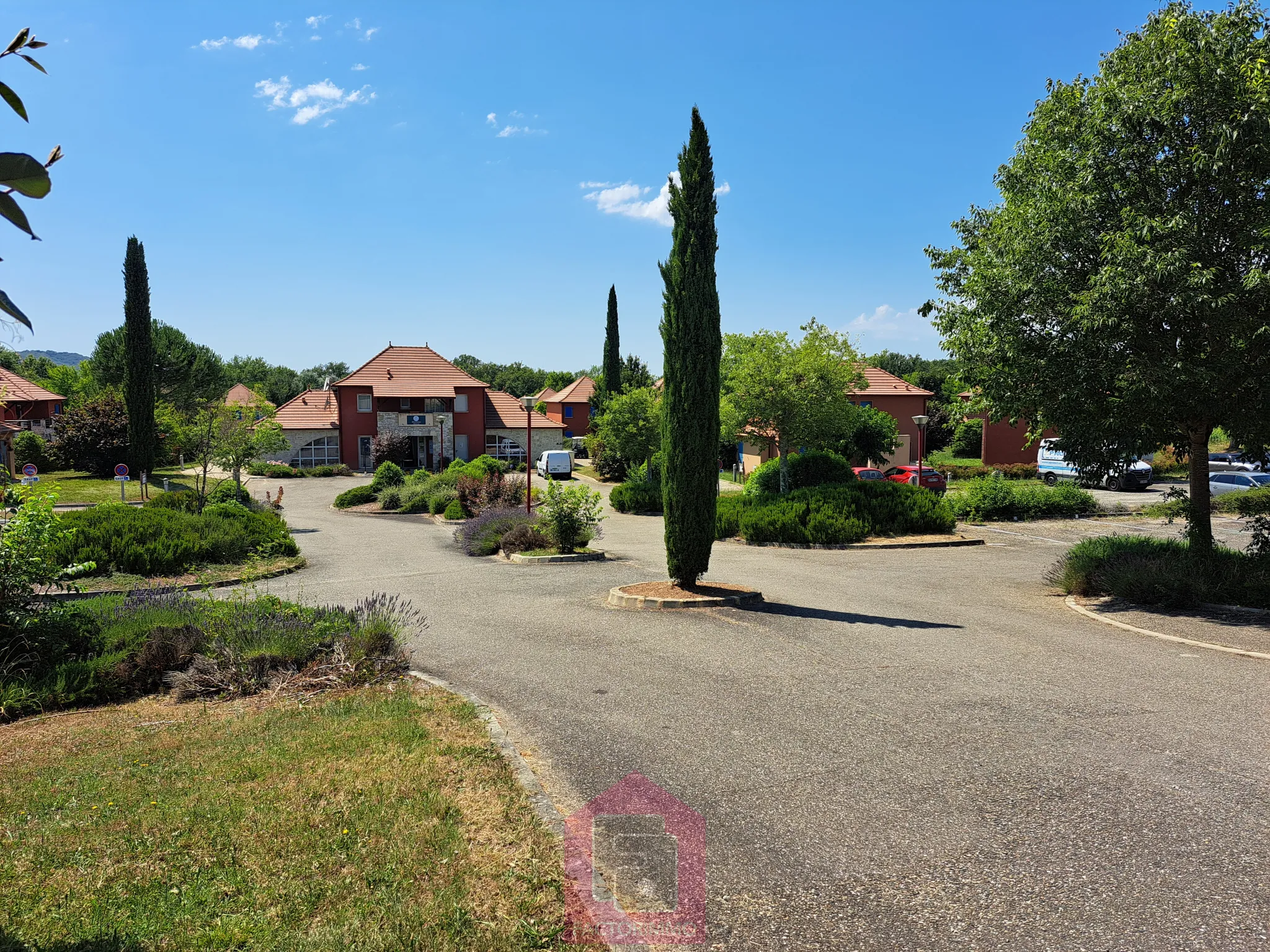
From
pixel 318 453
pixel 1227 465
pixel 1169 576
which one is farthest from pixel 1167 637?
pixel 318 453

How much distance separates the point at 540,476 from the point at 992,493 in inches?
1003

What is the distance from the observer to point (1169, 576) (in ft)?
38.2

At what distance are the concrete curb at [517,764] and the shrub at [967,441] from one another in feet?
163

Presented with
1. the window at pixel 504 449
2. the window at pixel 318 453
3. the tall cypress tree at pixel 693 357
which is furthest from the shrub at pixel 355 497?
the tall cypress tree at pixel 693 357

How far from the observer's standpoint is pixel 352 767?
5.50 m

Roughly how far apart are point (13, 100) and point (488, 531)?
1775 cm

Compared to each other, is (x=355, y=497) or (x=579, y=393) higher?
(x=579, y=393)

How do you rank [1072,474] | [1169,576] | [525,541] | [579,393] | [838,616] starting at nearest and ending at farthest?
[838,616] → [1169,576] → [525,541] → [1072,474] → [579,393]

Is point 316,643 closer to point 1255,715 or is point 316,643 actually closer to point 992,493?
point 1255,715

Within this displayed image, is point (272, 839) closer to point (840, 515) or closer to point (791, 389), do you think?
point (840, 515)

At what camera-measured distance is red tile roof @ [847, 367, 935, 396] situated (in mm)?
47875

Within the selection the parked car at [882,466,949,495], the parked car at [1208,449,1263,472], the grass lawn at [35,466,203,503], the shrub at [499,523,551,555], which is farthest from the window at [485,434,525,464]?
the parked car at [1208,449,1263,472]

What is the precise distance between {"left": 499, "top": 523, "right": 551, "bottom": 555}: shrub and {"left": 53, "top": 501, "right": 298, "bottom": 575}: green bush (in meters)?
4.85

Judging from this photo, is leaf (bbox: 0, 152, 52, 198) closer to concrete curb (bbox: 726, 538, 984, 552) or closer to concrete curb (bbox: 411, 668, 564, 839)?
concrete curb (bbox: 411, 668, 564, 839)
